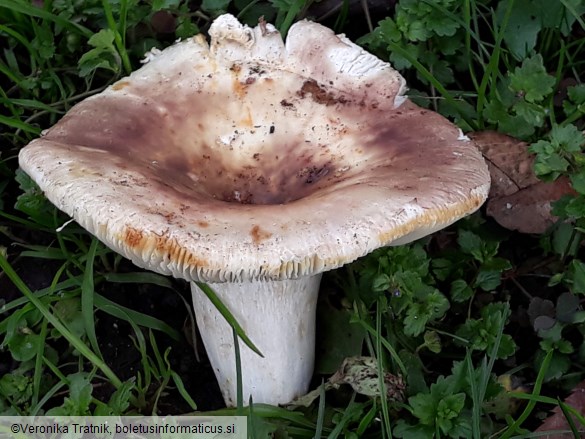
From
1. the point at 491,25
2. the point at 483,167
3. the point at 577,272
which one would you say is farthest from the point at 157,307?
the point at 491,25

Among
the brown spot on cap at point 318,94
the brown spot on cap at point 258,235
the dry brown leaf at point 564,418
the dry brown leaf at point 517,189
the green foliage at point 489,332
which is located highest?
the brown spot on cap at point 318,94

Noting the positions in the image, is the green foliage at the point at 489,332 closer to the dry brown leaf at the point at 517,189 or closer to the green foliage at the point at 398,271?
the green foliage at the point at 398,271

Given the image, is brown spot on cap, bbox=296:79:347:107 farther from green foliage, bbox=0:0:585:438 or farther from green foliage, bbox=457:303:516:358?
green foliage, bbox=457:303:516:358

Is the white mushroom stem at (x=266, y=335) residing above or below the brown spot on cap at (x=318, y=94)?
below

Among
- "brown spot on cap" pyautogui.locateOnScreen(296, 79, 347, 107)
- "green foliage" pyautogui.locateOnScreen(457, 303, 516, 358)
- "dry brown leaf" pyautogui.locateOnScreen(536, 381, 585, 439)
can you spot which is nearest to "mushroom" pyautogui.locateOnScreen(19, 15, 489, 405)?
"brown spot on cap" pyautogui.locateOnScreen(296, 79, 347, 107)

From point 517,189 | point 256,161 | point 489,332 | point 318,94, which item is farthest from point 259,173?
point 517,189

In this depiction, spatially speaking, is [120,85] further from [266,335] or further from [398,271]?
[398,271]

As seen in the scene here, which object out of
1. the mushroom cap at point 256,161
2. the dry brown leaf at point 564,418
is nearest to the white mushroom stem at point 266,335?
the mushroom cap at point 256,161
